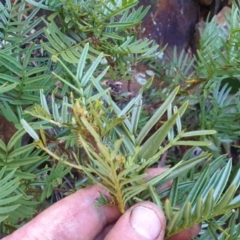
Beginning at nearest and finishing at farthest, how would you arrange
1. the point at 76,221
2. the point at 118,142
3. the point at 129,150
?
the point at 118,142 < the point at 129,150 < the point at 76,221

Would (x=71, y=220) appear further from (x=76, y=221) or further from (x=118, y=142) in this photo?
(x=118, y=142)

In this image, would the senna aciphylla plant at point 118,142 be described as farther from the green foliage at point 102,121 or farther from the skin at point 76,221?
the skin at point 76,221

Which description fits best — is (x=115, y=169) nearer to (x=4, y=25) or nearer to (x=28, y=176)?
(x=28, y=176)

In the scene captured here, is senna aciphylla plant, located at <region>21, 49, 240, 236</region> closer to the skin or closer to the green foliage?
the green foliage

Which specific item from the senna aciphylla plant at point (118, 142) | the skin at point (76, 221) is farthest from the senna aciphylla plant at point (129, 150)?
the skin at point (76, 221)

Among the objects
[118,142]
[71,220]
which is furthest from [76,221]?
[118,142]

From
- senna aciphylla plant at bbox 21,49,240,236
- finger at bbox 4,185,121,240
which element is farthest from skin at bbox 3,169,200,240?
senna aciphylla plant at bbox 21,49,240,236
